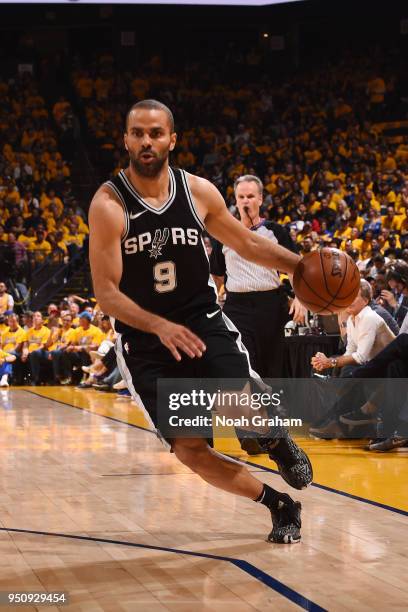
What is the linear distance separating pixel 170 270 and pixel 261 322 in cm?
291

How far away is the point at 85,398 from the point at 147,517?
7.94 meters

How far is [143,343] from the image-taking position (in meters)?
4.12

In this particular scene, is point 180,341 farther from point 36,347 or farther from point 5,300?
point 5,300

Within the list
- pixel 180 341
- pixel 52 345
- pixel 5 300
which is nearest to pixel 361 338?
pixel 180 341

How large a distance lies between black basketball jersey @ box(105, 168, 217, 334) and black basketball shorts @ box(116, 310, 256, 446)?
0.07 m

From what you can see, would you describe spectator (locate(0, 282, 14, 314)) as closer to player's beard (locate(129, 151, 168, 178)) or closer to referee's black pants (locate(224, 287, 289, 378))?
referee's black pants (locate(224, 287, 289, 378))

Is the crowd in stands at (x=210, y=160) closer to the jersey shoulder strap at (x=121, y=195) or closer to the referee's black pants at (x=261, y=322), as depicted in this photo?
the referee's black pants at (x=261, y=322)

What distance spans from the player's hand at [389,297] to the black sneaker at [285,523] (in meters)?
4.09

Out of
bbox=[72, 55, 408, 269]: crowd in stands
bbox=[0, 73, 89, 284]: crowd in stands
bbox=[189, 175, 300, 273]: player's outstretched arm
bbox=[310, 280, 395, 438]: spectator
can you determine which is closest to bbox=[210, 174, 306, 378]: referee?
bbox=[310, 280, 395, 438]: spectator

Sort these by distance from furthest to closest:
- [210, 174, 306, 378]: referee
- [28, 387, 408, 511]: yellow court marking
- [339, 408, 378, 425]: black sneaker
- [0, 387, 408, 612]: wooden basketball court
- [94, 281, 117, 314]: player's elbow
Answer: [339, 408, 378, 425]: black sneaker < [210, 174, 306, 378]: referee < [28, 387, 408, 511]: yellow court marking < [94, 281, 117, 314]: player's elbow < [0, 387, 408, 612]: wooden basketball court

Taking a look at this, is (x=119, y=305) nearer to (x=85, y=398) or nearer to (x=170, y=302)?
(x=170, y=302)

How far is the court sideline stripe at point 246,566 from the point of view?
3.31 metres

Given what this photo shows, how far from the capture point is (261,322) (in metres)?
6.93

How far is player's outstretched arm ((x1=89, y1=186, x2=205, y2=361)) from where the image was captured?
3668 mm
